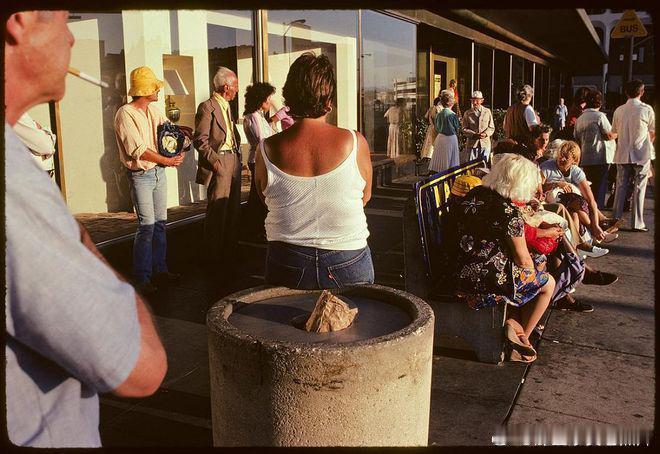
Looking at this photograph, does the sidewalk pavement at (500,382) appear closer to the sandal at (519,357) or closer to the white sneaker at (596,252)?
the sandal at (519,357)

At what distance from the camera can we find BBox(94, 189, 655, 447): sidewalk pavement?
3.43 meters

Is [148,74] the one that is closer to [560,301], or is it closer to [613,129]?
[560,301]

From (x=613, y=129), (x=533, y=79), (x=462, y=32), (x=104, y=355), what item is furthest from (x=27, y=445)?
(x=533, y=79)

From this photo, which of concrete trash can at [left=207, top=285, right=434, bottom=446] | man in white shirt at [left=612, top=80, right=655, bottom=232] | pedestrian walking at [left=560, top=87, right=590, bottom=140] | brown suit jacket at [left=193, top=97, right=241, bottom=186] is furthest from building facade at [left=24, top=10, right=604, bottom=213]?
pedestrian walking at [left=560, top=87, right=590, bottom=140]

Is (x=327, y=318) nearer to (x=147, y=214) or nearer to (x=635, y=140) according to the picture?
(x=147, y=214)

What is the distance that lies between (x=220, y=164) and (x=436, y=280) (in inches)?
116

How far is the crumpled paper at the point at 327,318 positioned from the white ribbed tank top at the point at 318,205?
585 mm

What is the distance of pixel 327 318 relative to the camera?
2498 millimetres

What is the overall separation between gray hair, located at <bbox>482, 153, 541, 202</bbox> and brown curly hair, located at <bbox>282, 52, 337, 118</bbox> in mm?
1584

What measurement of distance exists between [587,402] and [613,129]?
575cm

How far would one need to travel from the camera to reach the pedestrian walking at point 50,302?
Answer: 0.96 metres

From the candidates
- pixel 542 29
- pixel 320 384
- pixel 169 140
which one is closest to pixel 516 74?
pixel 542 29

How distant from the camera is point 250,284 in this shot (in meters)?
6.09

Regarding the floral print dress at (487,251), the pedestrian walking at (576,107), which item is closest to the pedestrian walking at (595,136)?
the pedestrian walking at (576,107)
